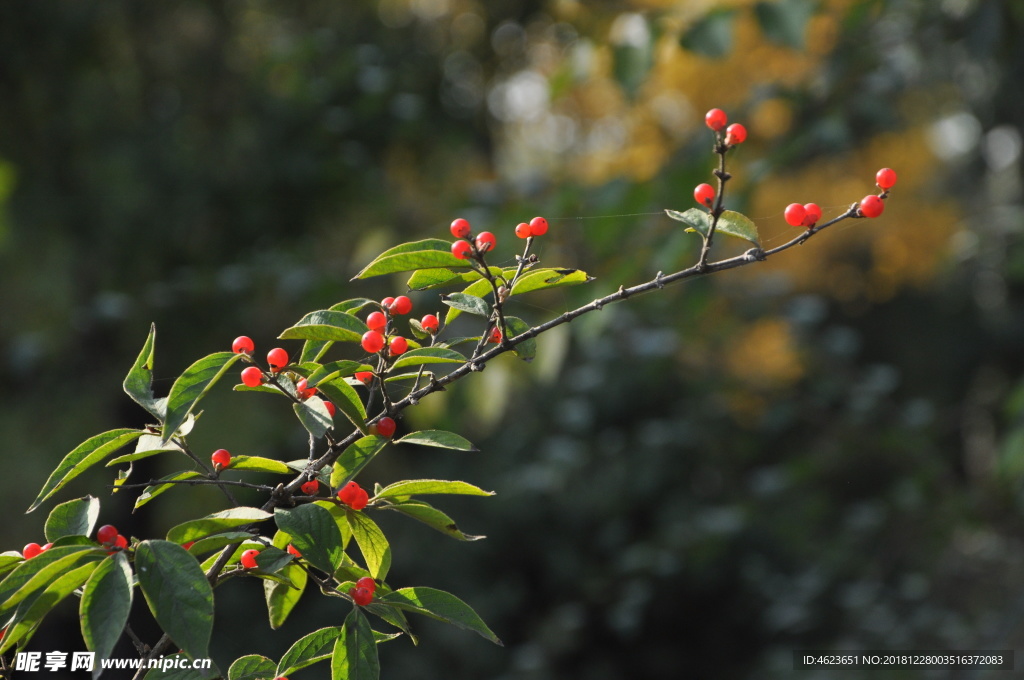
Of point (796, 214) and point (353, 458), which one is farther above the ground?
point (796, 214)

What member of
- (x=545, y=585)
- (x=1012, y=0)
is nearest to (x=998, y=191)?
(x=545, y=585)

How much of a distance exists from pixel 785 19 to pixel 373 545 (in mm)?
1357

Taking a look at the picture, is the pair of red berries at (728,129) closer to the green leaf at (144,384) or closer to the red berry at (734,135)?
the red berry at (734,135)

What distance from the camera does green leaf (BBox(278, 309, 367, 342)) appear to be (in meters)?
0.48

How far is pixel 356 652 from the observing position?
0.45 meters

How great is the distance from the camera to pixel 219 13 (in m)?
2.94

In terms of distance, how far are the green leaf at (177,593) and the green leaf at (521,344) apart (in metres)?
0.23

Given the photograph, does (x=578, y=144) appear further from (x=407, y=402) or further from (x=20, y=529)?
(x=407, y=402)

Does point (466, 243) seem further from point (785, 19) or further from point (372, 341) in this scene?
point (785, 19)

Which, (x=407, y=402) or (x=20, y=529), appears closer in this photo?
(x=407, y=402)

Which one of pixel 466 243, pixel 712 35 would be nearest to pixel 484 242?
pixel 466 243

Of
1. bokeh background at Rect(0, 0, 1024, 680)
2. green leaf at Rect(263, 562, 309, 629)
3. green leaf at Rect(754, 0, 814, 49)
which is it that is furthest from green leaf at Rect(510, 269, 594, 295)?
green leaf at Rect(754, 0, 814, 49)

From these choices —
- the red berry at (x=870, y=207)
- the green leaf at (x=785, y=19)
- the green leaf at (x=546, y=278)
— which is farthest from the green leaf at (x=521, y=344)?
the green leaf at (x=785, y=19)

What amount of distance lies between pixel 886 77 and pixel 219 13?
7.43 ft
